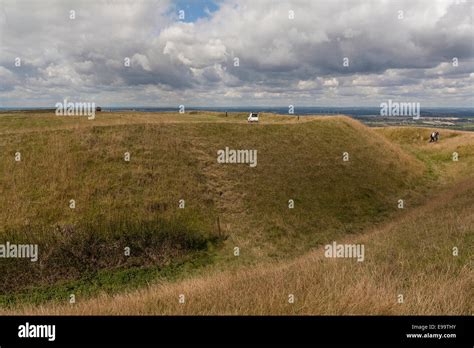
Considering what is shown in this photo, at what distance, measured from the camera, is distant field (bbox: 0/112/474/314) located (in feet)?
22.6

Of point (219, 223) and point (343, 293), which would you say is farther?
point (219, 223)

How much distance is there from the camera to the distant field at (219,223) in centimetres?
688

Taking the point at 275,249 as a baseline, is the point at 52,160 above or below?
above

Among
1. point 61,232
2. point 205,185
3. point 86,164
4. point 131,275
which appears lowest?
Result: point 131,275

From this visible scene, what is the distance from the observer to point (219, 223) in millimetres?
23984

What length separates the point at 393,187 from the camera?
3431 cm

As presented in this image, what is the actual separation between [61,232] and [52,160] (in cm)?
824

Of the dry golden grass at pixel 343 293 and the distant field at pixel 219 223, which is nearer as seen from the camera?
the dry golden grass at pixel 343 293

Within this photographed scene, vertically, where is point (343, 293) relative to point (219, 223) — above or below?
above

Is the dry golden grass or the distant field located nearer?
the dry golden grass
